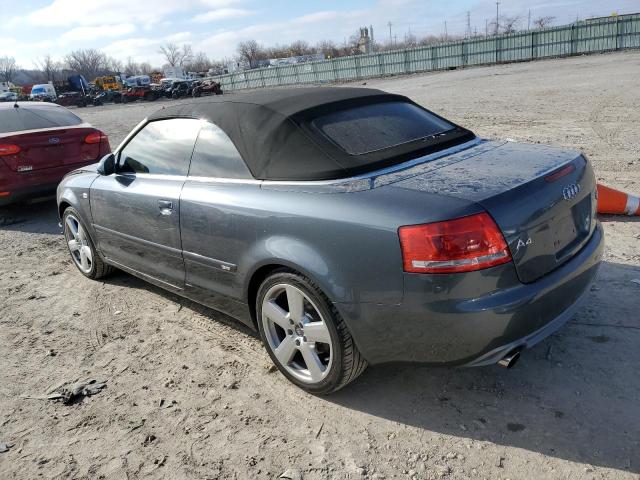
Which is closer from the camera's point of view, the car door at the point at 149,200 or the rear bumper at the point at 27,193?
the car door at the point at 149,200

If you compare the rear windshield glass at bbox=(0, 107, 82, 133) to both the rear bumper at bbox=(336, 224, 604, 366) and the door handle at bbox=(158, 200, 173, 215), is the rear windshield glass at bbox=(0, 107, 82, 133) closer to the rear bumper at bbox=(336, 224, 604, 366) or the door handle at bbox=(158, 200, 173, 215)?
the door handle at bbox=(158, 200, 173, 215)

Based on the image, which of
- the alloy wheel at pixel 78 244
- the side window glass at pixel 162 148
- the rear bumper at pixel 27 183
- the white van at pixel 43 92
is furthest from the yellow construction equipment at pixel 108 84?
the side window glass at pixel 162 148

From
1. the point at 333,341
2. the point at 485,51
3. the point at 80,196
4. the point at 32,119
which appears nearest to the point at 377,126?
the point at 333,341

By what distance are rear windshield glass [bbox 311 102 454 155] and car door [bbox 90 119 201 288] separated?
1004 millimetres

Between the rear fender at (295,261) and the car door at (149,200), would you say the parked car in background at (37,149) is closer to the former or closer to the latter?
the car door at (149,200)

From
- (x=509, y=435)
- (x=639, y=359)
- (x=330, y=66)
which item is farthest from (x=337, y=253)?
(x=330, y=66)

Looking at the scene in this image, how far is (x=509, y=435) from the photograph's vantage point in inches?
101

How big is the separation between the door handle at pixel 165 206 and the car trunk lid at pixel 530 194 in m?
1.65

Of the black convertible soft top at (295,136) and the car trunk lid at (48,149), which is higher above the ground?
the black convertible soft top at (295,136)

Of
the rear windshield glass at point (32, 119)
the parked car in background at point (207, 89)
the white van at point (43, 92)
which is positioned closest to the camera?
the rear windshield glass at point (32, 119)

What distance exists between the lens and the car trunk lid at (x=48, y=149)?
276 inches

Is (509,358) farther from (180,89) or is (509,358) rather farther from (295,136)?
(180,89)

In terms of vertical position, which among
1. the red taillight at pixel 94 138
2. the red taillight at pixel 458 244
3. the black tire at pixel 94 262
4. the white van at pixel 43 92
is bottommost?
the black tire at pixel 94 262

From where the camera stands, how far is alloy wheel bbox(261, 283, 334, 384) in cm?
286
